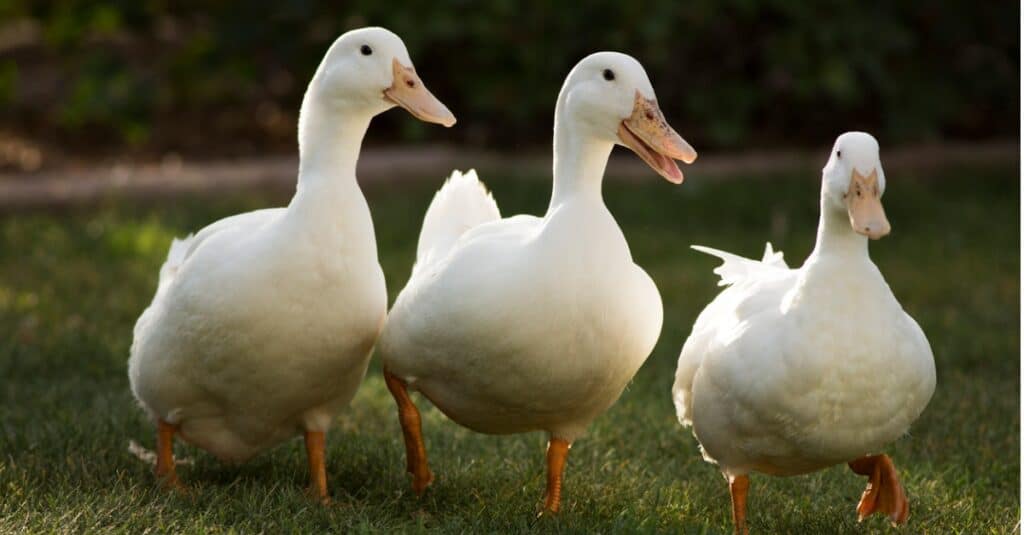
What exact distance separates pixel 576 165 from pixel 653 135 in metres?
0.24

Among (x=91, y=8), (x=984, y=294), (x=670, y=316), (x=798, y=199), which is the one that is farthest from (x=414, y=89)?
(x=91, y=8)

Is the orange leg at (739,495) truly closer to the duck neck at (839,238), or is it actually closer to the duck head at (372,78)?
the duck neck at (839,238)

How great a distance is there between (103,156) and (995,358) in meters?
6.79

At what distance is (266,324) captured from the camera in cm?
423

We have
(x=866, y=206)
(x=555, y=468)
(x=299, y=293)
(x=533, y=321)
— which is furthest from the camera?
(x=555, y=468)

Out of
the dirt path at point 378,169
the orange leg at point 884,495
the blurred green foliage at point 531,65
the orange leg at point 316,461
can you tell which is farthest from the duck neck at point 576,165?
the dirt path at point 378,169

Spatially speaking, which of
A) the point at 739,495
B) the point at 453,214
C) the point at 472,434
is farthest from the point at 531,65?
the point at 739,495

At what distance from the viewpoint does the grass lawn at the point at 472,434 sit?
4.28 metres

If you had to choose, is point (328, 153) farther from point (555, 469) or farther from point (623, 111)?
point (555, 469)

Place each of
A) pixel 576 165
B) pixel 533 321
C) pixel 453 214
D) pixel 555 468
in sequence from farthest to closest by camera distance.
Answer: pixel 453 214
pixel 555 468
pixel 576 165
pixel 533 321

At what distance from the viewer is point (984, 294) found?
24.9 feet

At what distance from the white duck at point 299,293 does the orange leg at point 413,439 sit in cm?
14

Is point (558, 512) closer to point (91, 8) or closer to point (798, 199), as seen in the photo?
point (798, 199)

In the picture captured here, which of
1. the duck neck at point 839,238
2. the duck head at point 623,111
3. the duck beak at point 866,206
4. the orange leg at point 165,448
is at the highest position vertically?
the duck head at point 623,111
